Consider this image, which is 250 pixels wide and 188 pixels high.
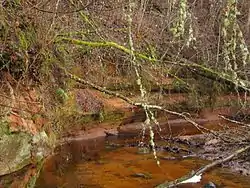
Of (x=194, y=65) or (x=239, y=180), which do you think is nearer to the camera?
(x=194, y=65)

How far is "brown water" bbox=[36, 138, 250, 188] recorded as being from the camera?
6465 millimetres

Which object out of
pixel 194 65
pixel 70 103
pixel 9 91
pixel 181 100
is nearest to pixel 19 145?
pixel 9 91

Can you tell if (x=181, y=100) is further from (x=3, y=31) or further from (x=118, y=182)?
(x=3, y=31)

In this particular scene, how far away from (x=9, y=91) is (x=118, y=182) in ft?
6.42

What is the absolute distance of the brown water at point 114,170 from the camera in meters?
6.46

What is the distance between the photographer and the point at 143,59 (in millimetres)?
4934

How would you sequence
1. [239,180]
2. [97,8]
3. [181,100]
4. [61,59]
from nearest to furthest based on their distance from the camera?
1. [97,8]
2. [61,59]
3. [239,180]
4. [181,100]

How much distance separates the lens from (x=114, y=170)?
7.24m

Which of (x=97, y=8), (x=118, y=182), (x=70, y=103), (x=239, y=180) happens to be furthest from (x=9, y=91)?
(x=70, y=103)

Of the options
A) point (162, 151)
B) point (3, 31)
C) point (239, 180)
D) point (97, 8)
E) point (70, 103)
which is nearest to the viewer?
point (3, 31)

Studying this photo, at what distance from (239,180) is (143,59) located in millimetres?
2640

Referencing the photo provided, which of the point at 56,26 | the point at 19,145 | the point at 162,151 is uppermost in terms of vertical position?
the point at 56,26

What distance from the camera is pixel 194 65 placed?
4.25 metres

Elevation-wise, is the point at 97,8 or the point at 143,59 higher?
the point at 97,8
